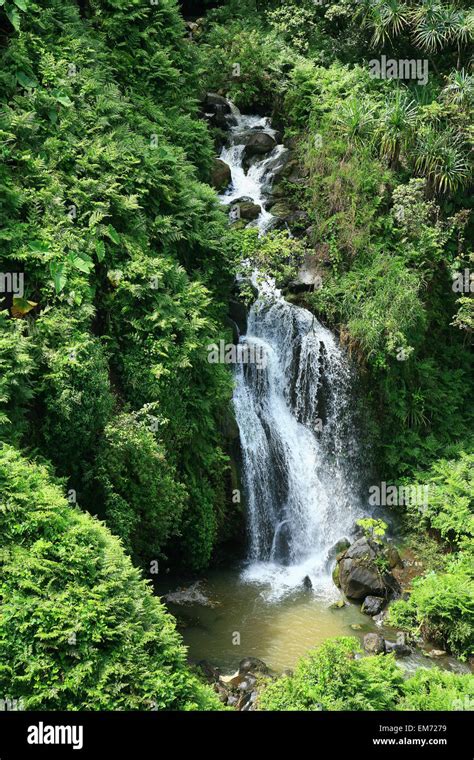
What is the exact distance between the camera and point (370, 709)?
7289 mm

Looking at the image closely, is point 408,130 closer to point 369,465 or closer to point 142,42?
point 142,42

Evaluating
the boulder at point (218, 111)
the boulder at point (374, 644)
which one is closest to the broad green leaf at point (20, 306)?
the boulder at point (374, 644)

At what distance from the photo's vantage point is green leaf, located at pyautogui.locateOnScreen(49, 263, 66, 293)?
9.15 metres

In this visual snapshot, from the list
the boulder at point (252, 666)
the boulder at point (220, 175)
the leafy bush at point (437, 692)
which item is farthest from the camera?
the boulder at point (220, 175)

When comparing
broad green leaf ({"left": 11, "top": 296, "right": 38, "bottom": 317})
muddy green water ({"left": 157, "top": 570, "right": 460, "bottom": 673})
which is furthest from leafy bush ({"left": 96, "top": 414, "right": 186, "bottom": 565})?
broad green leaf ({"left": 11, "top": 296, "right": 38, "bottom": 317})

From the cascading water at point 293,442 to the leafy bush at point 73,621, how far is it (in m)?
5.16

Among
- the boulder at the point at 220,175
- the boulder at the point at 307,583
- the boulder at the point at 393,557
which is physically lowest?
the boulder at the point at 307,583

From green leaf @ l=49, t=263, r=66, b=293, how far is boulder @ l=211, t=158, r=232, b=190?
743cm

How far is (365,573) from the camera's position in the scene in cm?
1168

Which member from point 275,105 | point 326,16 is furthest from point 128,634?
point 326,16

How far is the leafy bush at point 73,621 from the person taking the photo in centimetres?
632

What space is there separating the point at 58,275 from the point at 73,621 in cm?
472

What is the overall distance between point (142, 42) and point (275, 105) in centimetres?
553
